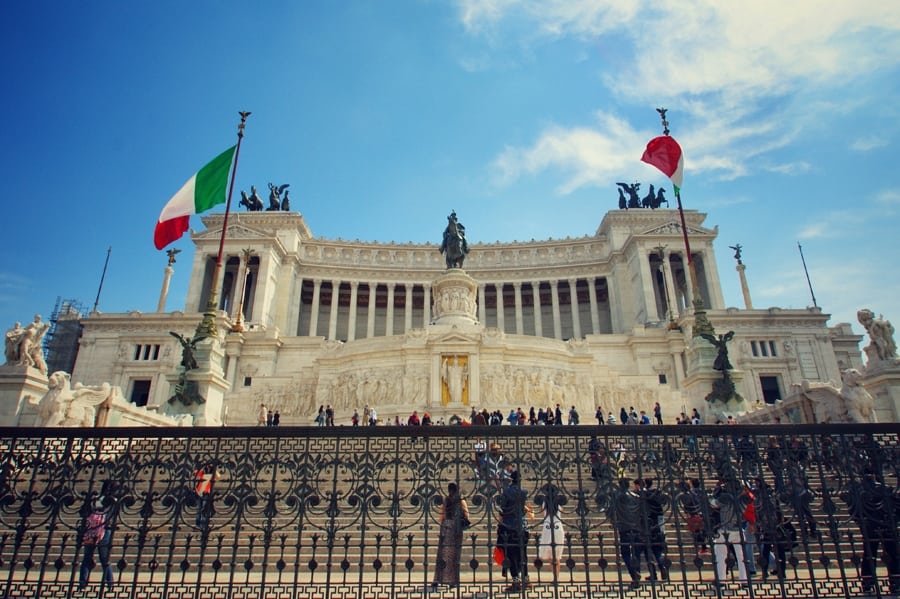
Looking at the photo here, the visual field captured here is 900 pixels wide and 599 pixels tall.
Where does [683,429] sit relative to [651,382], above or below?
below

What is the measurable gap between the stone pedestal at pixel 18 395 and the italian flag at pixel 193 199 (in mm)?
6942

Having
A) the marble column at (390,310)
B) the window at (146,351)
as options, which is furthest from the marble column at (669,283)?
the window at (146,351)

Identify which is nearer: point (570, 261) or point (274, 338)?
point (274, 338)

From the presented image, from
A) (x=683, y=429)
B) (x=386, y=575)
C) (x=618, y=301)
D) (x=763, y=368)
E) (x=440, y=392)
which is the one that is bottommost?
(x=386, y=575)

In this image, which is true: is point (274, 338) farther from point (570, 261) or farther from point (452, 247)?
point (570, 261)

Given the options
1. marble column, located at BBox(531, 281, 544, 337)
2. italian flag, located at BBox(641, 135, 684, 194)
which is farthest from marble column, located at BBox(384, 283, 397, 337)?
italian flag, located at BBox(641, 135, 684, 194)

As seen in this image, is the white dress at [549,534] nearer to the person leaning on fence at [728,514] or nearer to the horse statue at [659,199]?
the person leaning on fence at [728,514]

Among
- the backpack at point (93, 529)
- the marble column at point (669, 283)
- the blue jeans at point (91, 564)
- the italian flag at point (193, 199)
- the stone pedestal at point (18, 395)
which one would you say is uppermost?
the marble column at point (669, 283)

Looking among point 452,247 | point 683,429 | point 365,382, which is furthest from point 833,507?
point 452,247

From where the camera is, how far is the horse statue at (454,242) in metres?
38.5

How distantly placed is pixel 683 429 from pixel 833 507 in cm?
194

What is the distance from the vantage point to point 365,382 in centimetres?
3522

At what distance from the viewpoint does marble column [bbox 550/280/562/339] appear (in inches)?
2598

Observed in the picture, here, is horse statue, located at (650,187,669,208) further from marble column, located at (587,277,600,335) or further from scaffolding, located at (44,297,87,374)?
scaffolding, located at (44,297,87,374)
